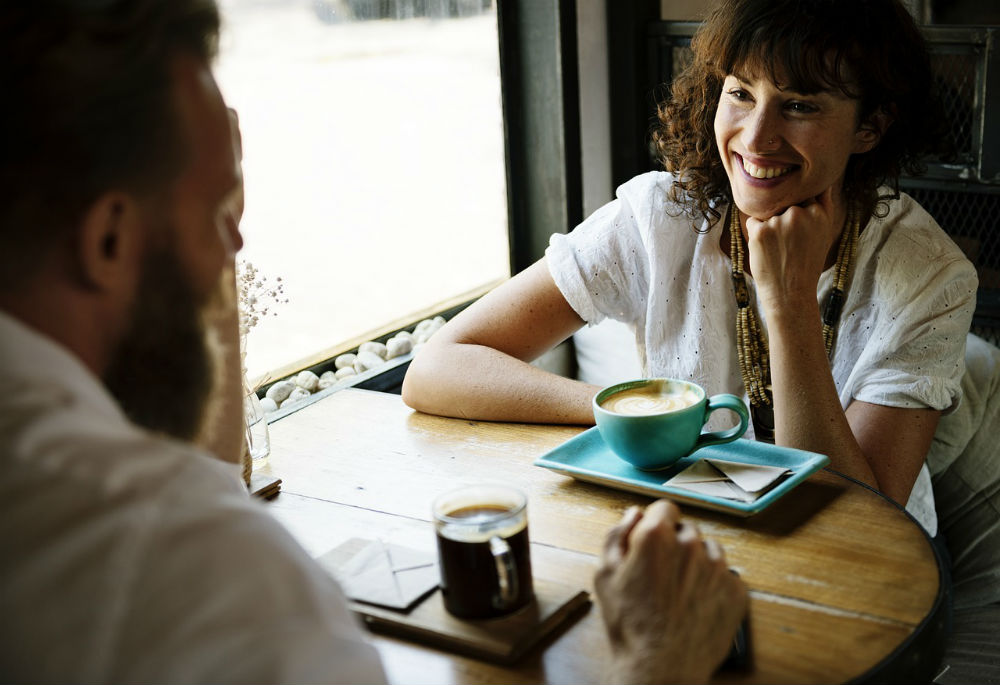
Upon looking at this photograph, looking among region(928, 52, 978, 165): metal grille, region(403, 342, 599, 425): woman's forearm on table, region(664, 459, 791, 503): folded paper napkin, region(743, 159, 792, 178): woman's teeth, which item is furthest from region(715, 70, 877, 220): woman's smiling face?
region(928, 52, 978, 165): metal grille

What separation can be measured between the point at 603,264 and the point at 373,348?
0.82m

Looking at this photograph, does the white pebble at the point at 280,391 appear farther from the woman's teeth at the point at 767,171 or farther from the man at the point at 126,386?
the man at the point at 126,386

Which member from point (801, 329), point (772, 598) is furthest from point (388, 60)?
point (772, 598)

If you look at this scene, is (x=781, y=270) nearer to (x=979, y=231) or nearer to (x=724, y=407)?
(x=724, y=407)

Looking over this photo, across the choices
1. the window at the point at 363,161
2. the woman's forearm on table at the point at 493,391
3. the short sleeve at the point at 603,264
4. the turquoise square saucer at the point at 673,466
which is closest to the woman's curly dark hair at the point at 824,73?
the short sleeve at the point at 603,264

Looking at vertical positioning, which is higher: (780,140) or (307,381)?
(780,140)

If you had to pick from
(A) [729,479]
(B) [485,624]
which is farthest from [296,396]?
(B) [485,624]

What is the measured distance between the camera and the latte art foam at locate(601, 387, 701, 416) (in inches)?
53.8

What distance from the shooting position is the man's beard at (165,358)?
2.57 ft

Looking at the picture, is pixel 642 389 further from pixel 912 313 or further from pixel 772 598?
pixel 912 313

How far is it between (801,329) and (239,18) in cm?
130

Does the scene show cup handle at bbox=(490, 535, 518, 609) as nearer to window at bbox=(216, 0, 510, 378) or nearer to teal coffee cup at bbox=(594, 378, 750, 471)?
teal coffee cup at bbox=(594, 378, 750, 471)

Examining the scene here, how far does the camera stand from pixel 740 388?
75.3 inches

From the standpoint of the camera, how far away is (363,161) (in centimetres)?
253
